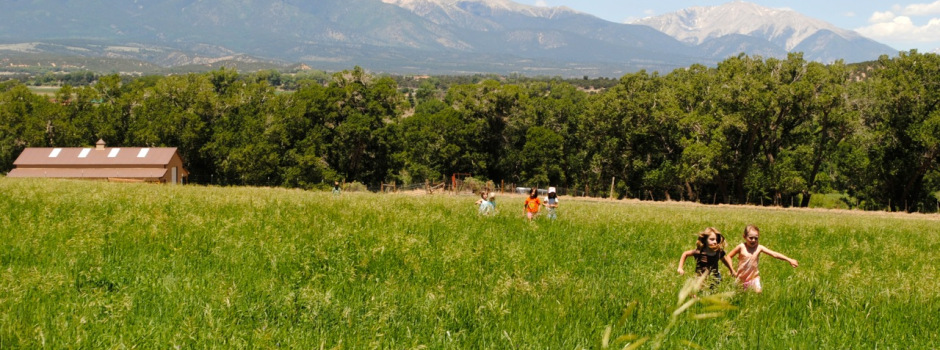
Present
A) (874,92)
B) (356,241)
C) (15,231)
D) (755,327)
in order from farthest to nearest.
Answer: (874,92)
(356,241)
(15,231)
(755,327)

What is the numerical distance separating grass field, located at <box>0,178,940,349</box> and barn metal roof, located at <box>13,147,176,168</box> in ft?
154

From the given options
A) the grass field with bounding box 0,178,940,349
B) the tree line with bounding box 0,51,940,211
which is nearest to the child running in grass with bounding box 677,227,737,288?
the grass field with bounding box 0,178,940,349

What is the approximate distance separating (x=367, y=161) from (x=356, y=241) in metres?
59.7

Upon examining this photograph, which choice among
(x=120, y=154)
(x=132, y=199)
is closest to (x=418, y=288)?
(x=132, y=199)

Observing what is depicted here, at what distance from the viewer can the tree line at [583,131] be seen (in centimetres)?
5131

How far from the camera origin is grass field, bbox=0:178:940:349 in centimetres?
577

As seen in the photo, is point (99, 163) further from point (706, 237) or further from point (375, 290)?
point (706, 237)

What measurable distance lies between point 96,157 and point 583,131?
4738cm

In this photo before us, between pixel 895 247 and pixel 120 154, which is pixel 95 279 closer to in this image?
pixel 895 247

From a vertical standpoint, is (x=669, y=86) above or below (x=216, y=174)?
above

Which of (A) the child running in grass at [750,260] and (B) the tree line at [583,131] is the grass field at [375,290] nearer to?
(A) the child running in grass at [750,260]

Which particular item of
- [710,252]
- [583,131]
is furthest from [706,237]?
[583,131]

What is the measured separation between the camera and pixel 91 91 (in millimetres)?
72375

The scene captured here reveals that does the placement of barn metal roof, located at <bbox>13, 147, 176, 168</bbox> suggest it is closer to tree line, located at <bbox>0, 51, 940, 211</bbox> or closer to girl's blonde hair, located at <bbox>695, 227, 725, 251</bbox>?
tree line, located at <bbox>0, 51, 940, 211</bbox>
